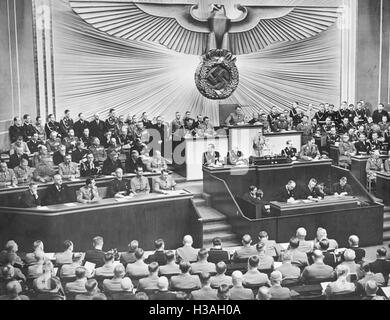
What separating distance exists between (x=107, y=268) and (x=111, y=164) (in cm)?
361

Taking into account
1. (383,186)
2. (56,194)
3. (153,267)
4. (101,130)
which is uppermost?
(101,130)

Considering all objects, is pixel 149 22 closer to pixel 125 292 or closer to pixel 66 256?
Answer: pixel 66 256

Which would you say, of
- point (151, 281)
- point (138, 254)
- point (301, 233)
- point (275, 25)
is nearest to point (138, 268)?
point (138, 254)

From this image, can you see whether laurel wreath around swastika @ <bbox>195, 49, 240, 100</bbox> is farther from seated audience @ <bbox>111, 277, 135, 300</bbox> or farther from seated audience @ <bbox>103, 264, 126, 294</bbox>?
seated audience @ <bbox>111, 277, 135, 300</bbox>

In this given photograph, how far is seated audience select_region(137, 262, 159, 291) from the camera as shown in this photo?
657 centimetres

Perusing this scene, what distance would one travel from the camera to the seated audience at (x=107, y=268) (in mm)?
6945

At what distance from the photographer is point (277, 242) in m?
9.23

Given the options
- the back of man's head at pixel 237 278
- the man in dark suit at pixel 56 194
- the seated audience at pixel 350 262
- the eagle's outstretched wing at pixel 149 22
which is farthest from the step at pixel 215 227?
the eagle's outstretched wing at pixel 149 22

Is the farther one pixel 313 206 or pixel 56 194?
pixel 313 206

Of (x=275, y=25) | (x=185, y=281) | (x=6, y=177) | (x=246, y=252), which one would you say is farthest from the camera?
(x=275, y=25)

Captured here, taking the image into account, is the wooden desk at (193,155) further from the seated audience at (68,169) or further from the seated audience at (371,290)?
the seated audience at (371,290)

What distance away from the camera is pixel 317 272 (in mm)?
6953

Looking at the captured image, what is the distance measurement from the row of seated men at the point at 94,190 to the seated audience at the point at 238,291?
3277 mm
